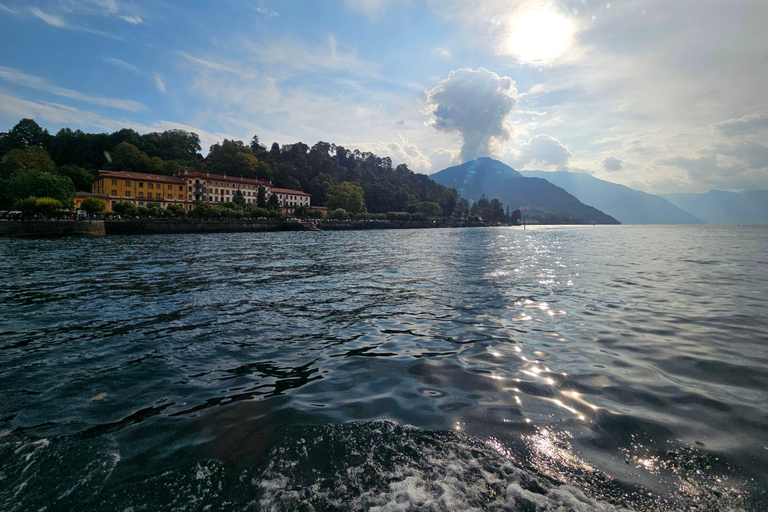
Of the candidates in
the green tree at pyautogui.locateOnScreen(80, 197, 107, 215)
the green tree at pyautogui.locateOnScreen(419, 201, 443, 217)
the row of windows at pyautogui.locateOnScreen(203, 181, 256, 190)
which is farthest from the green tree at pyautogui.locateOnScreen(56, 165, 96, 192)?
the green tree at pyautogui.locateOnScreen(419, 201, 443, 217)

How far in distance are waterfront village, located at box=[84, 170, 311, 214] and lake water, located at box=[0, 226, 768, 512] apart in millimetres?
81646

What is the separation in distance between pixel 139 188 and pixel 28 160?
67.0 feet

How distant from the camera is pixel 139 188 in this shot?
89.9 m

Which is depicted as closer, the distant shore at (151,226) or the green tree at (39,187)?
the distant shore at (151,226)

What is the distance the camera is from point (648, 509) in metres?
2.59

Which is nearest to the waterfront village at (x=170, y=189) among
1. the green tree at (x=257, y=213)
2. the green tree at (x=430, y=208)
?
the green tree at (x=257, y=213)

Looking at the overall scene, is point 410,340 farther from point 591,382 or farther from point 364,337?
point 591,382

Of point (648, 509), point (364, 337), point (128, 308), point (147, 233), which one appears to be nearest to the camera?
point (648, 509)

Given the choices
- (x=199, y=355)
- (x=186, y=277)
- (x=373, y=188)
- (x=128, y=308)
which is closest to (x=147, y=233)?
(x=186, y=277)

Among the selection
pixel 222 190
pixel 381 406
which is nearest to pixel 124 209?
pixel 222 190

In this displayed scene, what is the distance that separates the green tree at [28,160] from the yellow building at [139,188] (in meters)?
10.0

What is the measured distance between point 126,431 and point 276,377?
185cm

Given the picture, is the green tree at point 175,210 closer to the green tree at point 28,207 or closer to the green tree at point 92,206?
the green tree at point 92,206

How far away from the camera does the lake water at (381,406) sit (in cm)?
285
